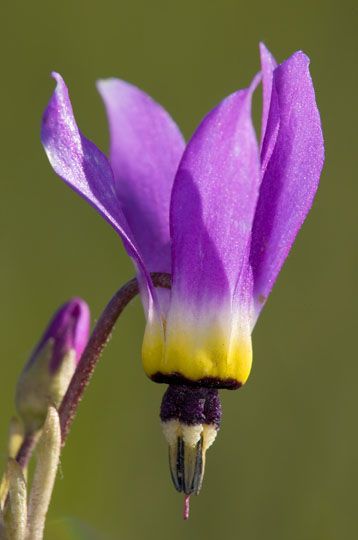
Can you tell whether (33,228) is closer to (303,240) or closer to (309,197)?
(303,240)

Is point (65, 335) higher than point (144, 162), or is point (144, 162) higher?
point (144, 162)

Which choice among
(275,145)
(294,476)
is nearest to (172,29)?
(294,476)

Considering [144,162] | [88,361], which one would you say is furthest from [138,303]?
[88,361]

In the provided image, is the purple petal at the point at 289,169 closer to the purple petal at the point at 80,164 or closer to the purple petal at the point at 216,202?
the purple petal at the point at 216,202

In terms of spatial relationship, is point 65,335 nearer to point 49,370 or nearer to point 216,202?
point 49,370

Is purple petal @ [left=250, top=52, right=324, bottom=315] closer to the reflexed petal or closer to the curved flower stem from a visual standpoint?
the reflexed petal

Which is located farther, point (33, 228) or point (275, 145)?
point (33, 228)
